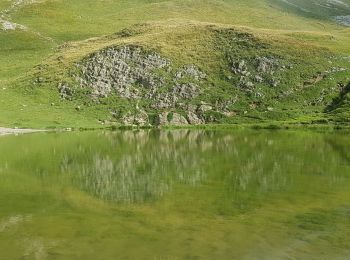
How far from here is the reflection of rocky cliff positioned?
33.9 meters

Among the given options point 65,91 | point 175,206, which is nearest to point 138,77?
point 65,91

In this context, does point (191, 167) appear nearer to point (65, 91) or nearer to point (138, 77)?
point (65, 91)

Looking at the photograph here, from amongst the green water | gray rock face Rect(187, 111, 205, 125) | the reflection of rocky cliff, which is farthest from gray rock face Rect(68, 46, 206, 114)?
the green water

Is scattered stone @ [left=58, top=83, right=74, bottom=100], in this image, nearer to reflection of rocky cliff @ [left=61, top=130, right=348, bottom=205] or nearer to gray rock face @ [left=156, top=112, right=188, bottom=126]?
gray rock face @ [left=156, top=112, right=188, bottom=126]

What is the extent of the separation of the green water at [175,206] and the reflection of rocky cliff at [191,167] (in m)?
0.10

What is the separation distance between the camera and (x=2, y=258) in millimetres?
18625

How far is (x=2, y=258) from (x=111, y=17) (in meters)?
189

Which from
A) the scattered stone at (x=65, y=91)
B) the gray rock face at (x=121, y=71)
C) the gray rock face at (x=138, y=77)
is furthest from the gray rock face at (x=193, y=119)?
the scattered stone at (x=65, y=91)

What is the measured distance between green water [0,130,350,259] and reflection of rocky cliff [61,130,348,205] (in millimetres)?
103

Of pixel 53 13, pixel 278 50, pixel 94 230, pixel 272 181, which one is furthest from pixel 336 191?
pixel 53 13

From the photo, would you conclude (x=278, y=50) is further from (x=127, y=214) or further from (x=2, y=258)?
(x=2, y=258)

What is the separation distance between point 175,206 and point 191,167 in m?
17.3

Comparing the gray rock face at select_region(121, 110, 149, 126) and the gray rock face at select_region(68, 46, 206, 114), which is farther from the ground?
the gray rock face at select_region(68, 46, 206, 114)

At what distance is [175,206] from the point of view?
2805cm
